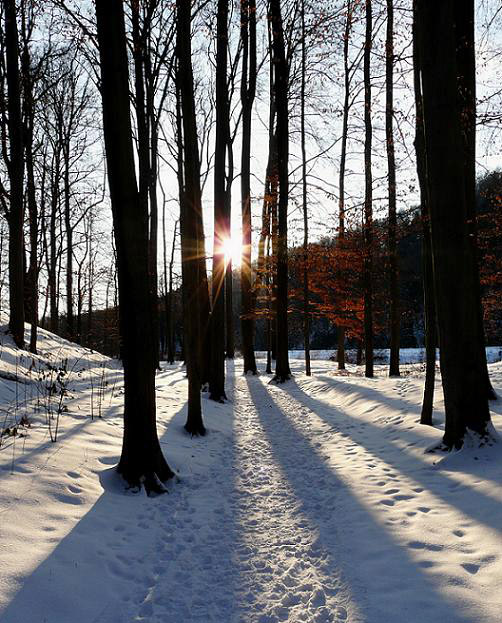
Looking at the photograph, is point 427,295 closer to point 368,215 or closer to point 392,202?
point 392,202

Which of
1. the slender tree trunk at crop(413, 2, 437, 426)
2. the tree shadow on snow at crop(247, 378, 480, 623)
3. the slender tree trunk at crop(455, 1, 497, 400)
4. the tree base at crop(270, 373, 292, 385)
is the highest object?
the slender tree trunk at crop(455, 1, 497, 400)

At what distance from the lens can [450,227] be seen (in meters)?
5.06

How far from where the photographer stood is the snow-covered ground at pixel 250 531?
8.39ft

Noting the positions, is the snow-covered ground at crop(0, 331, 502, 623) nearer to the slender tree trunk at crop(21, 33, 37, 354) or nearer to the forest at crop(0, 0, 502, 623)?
the forest at crop(0, 0, 502, 623)

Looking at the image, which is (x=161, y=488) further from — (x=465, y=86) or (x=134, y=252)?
(x=465, y=86)

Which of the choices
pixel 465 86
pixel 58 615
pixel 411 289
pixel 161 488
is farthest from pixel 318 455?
pixel 411 289

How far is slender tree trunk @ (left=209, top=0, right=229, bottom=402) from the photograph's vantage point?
358 inches

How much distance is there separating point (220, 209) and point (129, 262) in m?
6.54

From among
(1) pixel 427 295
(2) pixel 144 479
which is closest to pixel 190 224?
(1) pixel 427 295

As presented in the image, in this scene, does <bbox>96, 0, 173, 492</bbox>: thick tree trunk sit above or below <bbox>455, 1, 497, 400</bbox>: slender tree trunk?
below

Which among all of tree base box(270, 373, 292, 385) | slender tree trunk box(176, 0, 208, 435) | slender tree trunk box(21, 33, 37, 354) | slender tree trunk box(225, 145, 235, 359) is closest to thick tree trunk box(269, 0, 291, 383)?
tree base box(270, 373, 292, 385)

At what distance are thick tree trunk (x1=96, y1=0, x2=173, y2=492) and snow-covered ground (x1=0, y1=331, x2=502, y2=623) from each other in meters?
0.33

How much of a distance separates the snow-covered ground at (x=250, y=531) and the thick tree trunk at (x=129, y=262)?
334 millimetres

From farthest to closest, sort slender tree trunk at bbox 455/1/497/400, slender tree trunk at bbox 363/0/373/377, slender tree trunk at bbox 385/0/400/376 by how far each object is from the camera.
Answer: slender tree trunk at bbox 363/0/373/377
slender tree trunk at bbox 385/0/400/376
slender tree trunk at bbox 455/1/497/400
